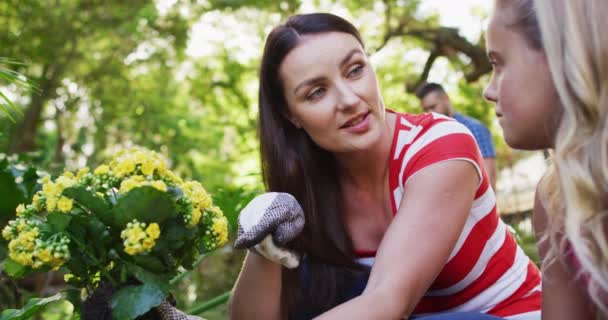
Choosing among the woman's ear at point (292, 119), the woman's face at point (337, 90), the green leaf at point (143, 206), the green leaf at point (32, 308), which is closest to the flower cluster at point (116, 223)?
the green leaf at point (143, 206)

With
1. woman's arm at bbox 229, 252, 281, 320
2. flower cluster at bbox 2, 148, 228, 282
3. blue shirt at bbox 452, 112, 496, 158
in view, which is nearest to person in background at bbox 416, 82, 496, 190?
blue shirt at bbox 452, 112, 496, 158

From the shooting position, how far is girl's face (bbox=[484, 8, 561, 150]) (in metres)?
1.29

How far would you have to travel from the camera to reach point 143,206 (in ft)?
4.44

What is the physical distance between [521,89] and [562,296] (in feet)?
1.38

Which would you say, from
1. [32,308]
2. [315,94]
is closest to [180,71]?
[315,94]

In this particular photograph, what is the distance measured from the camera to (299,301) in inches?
77.6

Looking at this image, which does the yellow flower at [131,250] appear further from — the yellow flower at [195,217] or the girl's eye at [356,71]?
the girl's eye at [356,71]

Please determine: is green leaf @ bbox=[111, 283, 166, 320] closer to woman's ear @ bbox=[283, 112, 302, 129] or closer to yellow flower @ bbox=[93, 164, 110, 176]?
yellow flower @ bbox=[93, 164, 110, 176]

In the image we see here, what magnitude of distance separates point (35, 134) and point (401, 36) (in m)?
4.49

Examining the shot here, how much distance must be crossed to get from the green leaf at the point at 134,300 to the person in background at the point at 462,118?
3801mm

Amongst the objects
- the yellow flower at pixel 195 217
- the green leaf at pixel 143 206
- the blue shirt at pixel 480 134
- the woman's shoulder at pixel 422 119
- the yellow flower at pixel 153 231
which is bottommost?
the blue shirt at pixel 480 134

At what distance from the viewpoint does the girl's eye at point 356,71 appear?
1.90m

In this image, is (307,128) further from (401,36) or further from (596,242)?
(401,36)

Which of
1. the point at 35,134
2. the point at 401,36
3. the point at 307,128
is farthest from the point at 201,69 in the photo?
the point at 307,128
